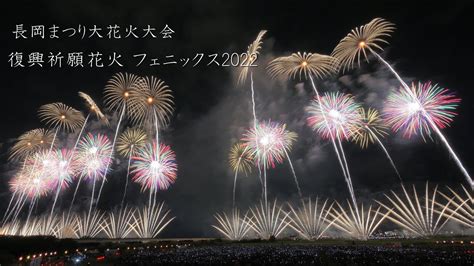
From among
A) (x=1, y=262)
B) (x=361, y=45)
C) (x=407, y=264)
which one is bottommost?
(x=407, y=264)

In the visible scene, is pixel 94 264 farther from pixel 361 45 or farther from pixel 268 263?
pixel 361 45

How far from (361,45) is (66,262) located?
5503 centimetres

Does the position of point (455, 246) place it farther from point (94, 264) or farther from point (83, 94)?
point (83, 94)

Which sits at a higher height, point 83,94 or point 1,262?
point 83,94

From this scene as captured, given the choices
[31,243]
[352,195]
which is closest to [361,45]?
[352,195]

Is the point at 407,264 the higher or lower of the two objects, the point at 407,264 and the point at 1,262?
the lower

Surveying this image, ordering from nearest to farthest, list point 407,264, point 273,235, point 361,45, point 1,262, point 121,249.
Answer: point 407,264
point 1,262
point 361,45
point 121,249
point 273,235

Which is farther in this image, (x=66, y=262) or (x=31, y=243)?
(x=31, y=243)

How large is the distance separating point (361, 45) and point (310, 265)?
33.6 metres

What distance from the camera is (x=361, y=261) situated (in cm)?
3684

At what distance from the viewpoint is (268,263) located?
→ 125 ft

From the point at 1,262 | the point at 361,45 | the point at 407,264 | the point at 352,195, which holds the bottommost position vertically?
the point at 407,264

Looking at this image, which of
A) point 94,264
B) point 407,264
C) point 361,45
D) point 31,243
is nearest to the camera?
point 407,264

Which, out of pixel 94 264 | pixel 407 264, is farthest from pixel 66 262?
pixel 407 264
